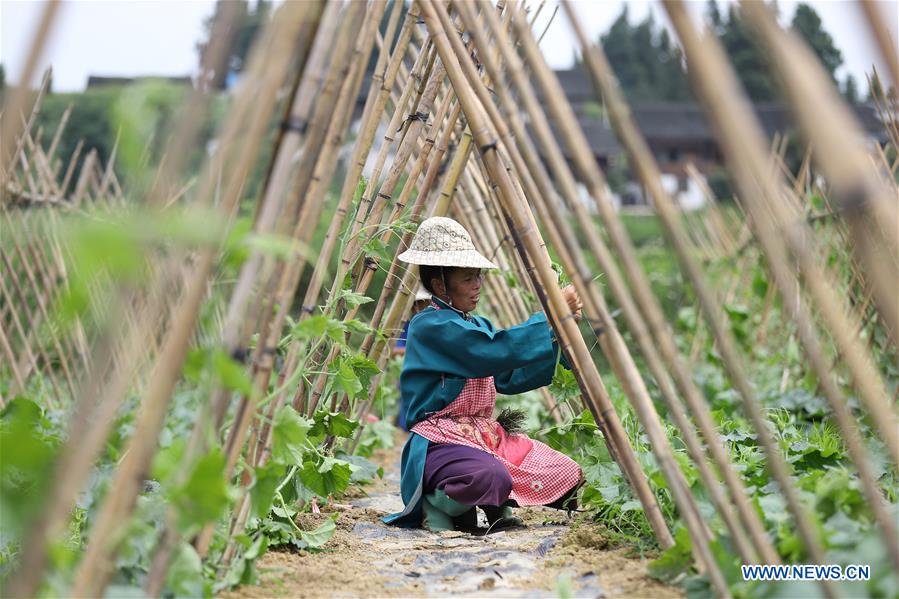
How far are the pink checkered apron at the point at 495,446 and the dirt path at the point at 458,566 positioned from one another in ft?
0.38

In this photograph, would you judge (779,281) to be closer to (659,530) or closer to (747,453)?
(659,530)

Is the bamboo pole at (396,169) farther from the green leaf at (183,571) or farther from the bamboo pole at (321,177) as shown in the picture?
the green leaf at (183,571)

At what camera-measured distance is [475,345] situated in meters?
2.97

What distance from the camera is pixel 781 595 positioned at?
1764 mm

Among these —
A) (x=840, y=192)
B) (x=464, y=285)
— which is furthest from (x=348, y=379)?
(x=840, y=192)

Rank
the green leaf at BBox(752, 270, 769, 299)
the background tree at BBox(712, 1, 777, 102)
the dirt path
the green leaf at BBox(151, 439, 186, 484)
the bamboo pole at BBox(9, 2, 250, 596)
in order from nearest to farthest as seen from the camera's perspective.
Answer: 1. the bamboo pole at BBox(9, 2, 250, 596)
2. the green leaf at BBox(151, 439, 186, 484)
3. the dirt path
4. the green leaf at BBox(752, 270, 769, 299)
5. the background tree at BBox(712, 1, 777, 102)

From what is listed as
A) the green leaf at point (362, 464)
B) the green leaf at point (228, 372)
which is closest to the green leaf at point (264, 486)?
the green leaf at point (228, 372)

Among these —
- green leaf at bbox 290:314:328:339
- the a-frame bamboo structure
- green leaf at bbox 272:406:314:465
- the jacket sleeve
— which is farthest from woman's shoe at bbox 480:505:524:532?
green leaf at bbox 290:314:328:339

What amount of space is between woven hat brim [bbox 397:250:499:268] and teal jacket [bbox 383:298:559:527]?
0.18 m

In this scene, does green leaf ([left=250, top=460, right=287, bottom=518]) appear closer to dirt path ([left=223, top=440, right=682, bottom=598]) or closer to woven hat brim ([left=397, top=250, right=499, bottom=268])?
dirt path ([left=223, top=440, right=682, bottom=598])

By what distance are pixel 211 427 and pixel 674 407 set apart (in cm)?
95

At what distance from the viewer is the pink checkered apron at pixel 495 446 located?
10.4ft

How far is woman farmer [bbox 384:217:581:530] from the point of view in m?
2.97

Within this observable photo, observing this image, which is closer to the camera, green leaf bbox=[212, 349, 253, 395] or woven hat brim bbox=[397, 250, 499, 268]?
green leaf bbox=[212, 349, 253, 395]
